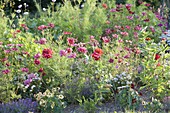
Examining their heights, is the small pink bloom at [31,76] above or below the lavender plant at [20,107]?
above

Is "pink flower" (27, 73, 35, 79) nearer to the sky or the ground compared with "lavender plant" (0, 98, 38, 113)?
nearer to the sky

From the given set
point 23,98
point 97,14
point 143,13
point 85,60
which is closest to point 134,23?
point 143,13

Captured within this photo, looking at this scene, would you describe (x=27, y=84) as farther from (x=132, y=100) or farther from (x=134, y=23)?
(x=134, y=23)

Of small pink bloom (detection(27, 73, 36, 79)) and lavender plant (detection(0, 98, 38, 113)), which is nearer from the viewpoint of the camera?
lavender plant (detection(0, 98, 38, 113))

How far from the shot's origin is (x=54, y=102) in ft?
13.4

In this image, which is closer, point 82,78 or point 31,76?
point 31,76

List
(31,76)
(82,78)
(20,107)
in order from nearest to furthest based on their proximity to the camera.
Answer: (20,107)
(31,76)
(82,78)

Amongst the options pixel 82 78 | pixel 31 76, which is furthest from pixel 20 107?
pixel 82 78

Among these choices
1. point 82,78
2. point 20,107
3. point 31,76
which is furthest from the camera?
point 82,78

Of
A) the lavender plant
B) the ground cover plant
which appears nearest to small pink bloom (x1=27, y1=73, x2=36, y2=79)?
the ground cover plant

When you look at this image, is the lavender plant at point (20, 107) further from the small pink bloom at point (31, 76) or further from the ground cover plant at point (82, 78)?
the small pink bloom at point (31, 76)

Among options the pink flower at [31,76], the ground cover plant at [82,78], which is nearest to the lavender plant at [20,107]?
the ground cover plant at [82,78]

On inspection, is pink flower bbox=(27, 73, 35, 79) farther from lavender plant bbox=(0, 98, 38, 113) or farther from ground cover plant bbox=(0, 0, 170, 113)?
lavender plant bbox=(0, 98, 38, 113)

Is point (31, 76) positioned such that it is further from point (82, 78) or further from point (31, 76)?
point (82, 78)
